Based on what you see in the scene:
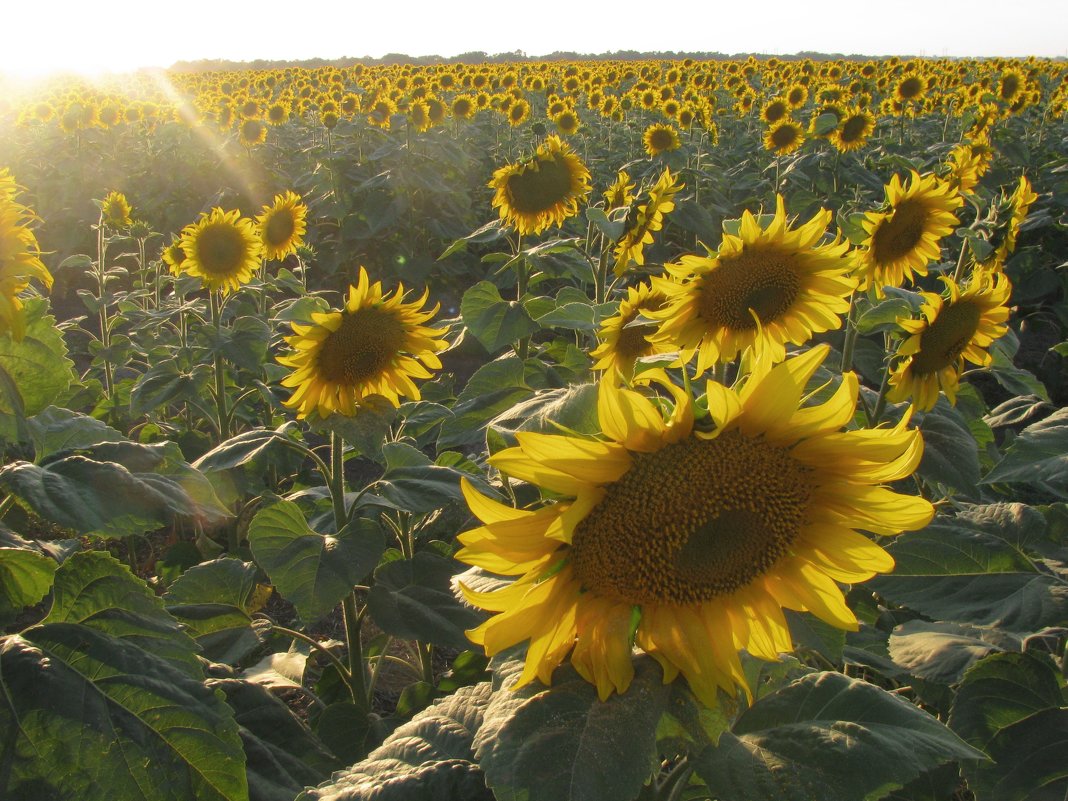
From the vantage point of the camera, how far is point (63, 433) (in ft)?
5.30

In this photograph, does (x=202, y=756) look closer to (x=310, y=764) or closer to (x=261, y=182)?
(x=310, y=764)

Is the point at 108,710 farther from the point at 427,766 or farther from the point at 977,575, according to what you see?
the point at 977,575

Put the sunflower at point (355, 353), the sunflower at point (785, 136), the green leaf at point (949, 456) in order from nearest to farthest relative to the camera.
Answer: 1. the green leaf at point (949, 456)
2. the sunflower at point (355, 353)
3. the sunflower at point (785, 136)

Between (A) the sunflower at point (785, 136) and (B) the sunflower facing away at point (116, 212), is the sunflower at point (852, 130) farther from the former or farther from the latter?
(B) the sunflower facing away at point (116, 212)

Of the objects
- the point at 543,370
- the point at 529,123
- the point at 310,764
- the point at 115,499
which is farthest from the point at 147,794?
the point at 529,123

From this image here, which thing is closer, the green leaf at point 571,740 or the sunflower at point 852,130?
the green leaf at point 571,740

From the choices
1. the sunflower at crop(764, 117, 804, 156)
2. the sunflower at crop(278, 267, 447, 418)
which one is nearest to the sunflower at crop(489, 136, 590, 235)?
the sunflower at crop(278, 267, 447, 418)

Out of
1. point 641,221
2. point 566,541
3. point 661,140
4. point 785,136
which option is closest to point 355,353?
point 641,221

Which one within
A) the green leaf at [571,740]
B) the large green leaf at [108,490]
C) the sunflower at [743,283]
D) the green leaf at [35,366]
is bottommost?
the green leaf at [571,740]

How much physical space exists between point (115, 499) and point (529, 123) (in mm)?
15551

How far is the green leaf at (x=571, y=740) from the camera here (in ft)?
3.00

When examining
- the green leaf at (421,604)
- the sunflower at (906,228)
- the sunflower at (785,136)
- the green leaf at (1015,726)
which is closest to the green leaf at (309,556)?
the green leaf at (421,604)

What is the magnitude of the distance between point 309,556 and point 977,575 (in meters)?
1.36

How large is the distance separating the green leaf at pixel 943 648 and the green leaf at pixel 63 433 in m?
1.55
